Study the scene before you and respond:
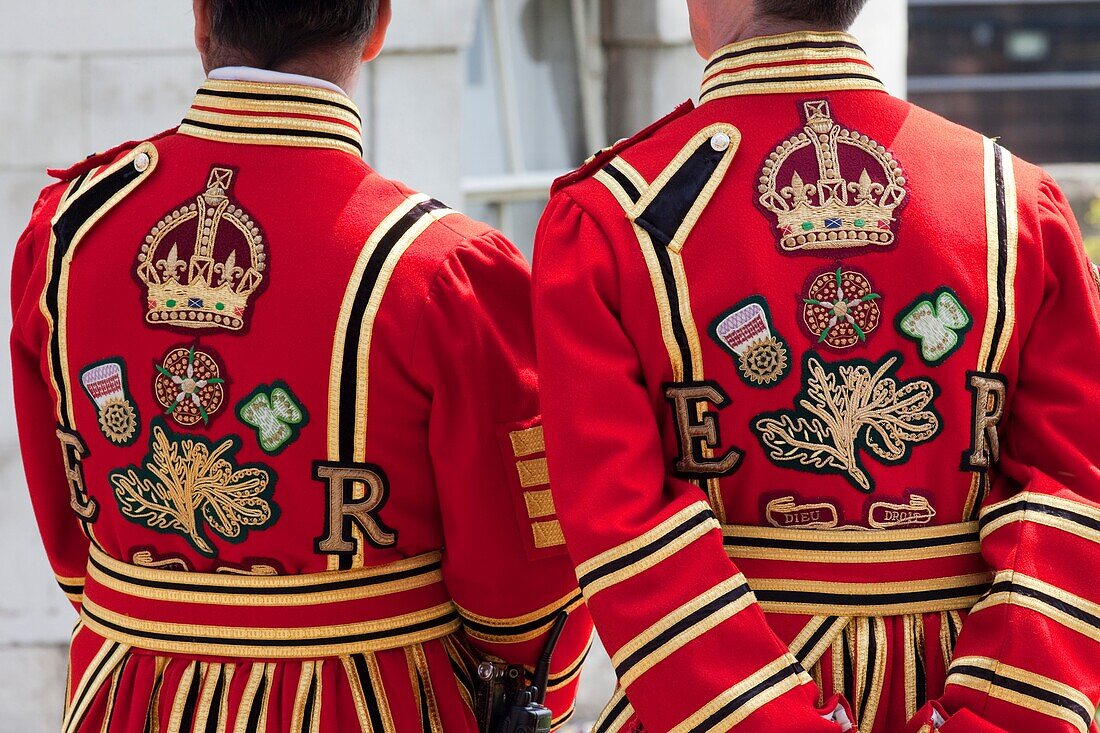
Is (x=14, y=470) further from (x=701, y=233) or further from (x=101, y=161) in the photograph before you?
(x=701, y=233)

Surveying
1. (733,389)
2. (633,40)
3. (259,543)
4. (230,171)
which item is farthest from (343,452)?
(633,40)

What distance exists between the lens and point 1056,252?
1981mm

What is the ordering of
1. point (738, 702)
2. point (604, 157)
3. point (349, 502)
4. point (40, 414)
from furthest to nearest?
1. point (40, 414)
2. point (349, 502)
3. point (604, 157)
4. point (738, 702)

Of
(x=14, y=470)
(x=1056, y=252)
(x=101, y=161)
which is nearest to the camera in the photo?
(x=1056, y=252)

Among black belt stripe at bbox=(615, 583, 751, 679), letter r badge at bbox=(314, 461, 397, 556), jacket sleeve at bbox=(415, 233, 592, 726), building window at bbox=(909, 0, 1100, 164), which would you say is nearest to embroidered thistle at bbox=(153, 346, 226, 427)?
letter r badge at bbox=(314, 461, 397, 556)

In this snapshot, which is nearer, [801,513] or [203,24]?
[801,513]

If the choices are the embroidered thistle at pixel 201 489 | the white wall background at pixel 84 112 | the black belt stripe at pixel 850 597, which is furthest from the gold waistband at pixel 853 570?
the white wall background at pixel 84 112

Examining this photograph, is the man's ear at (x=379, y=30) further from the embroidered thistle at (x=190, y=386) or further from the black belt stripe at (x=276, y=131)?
the embroidered thistle at (x=190, y=386)

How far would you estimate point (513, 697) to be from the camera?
2.32 meters

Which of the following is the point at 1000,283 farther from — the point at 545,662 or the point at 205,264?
the point at 205,264

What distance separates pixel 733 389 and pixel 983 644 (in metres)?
0.45

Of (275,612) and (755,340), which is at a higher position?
(755,340)

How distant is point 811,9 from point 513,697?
3.73 feet

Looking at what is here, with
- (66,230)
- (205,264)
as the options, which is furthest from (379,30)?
(66,230)
